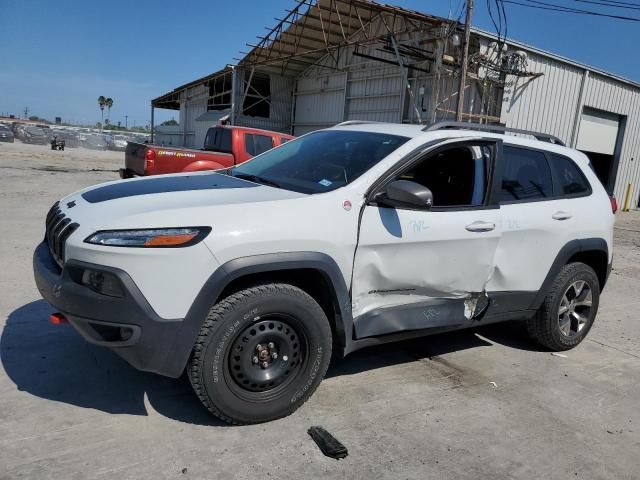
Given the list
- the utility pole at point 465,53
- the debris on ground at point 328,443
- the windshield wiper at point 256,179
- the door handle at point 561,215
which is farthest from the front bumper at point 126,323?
the utility pole at point 465,53

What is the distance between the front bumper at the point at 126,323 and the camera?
2.58 m

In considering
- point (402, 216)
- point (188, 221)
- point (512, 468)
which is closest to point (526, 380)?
point (512, 468)

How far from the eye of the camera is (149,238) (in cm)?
263

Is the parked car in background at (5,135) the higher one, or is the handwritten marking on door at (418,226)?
the handwritten marking on door at (418,226)

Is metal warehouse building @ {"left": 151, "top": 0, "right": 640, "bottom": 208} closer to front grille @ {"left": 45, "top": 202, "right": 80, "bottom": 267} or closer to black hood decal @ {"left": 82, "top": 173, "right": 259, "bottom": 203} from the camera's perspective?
black hood decal @ {"left": 82, "top": 173, "right": 259, "bottom": 203}

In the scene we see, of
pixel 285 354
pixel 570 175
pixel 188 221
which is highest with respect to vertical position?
pixel 570 175

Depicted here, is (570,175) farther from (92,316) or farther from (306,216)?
(92,316)

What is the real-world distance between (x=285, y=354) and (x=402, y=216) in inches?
44.1

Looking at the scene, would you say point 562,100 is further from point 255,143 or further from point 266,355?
point 266,355

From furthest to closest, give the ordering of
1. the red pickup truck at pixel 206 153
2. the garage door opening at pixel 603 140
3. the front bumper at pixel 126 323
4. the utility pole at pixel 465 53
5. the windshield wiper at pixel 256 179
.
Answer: the garage door opening at pixel 603 140
the utility pole at pixel 465 53
the red pickup truck at pixel 206 153
the windshield wiper at pixel 256 179
the front bumper at pixel 126 323

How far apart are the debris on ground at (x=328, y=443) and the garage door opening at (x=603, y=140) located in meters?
18.9

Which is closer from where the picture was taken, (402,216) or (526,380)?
(402,216)

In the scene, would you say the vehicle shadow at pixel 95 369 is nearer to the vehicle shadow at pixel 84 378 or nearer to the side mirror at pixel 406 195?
the vehicle shadow at pixel 84 378

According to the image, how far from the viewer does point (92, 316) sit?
262 centimetres
